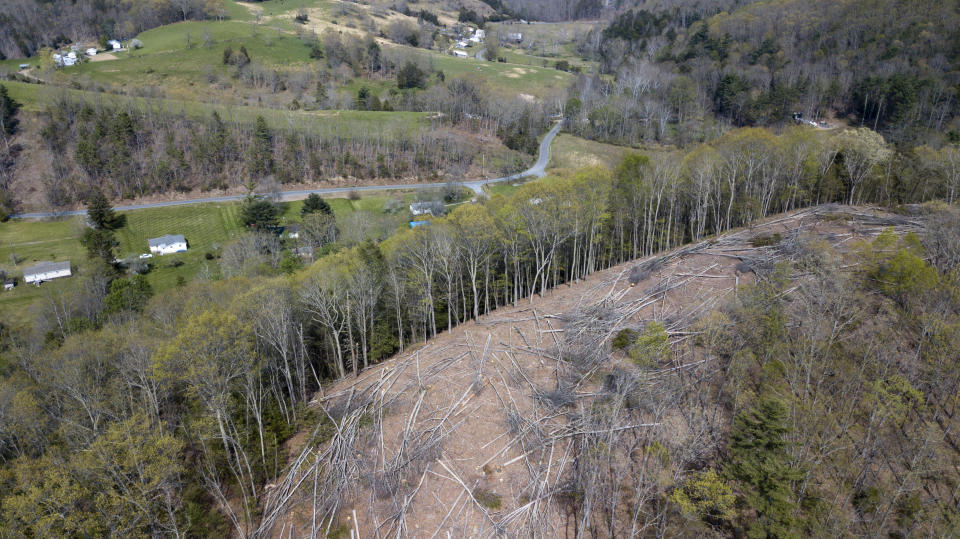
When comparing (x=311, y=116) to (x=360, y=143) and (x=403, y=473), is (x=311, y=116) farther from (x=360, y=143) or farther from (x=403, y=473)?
(x=403, y=473)

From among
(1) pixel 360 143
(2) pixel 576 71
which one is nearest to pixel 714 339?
(1) pixel 360 143

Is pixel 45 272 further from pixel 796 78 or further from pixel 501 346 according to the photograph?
pixel 796 78

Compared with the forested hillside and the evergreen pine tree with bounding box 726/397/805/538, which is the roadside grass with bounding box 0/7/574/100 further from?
the evergreen pine tree with bounding box 726/397/805/538

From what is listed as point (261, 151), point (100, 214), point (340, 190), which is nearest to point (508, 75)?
point (340, 190)

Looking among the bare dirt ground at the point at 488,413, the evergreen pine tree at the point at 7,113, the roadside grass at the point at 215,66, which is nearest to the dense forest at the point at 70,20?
the roadside grass at the point at 215,66

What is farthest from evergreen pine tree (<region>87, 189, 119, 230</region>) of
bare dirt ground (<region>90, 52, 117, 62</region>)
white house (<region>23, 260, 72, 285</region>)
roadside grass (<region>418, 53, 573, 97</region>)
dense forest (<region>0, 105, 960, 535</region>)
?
roadside grass (<region>418, 53, 573, 97</region>)

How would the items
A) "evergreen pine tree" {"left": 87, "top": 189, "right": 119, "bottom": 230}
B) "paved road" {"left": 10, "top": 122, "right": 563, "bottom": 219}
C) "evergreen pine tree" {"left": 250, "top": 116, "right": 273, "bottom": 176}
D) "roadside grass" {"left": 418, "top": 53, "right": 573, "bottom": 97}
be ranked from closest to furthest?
"evergreen pine tree" {"left": 87, "top": 189, "right": 119, "bottom": 230}, "paved road" {"left": 10, "top": 122, "right": 563, "bottom": 219}, "evergreen pine tree" {"left": 250, "top": 116, "right": 273, "bottom": 176}, "roadside grass" {"left": 418, "top": 53, "right": 573, "bottom": 97}

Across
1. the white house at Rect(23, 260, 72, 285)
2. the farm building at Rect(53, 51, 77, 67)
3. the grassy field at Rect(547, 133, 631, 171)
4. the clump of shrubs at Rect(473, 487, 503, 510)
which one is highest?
the farm building at Rect(53, 51, 77, 67)
